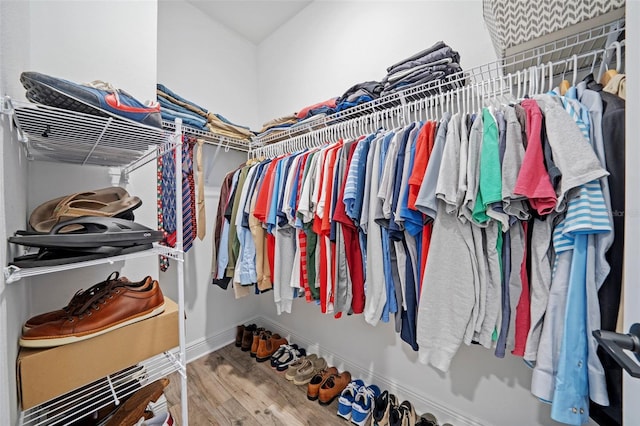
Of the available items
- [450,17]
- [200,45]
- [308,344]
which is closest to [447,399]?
[308,344]

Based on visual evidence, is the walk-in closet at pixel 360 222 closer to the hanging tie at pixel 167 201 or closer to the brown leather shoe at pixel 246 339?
the hanging tie at pixel 167 201

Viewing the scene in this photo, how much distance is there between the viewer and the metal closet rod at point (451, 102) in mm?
832

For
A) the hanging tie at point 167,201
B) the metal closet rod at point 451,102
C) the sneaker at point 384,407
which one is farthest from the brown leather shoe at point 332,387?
the metal closet rod at point 451,102

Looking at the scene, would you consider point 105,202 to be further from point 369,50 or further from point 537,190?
point 369,50

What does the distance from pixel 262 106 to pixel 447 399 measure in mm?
2391

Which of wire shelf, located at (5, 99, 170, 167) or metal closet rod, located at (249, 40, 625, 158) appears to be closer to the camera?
wire shelf, located at (5, 99, 170, 167)

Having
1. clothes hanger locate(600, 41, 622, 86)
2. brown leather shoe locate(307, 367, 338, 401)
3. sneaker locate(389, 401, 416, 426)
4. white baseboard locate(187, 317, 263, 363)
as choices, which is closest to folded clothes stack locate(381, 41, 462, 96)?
clothes hanger locate(600, 41, 622, 86)

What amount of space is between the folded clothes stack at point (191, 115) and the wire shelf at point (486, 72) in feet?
0.95

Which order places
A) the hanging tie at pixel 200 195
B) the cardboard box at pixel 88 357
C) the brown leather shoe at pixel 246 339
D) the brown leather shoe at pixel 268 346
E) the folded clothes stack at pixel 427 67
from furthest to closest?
the brown leather shoe at pixel 246 339
the brown leather shoe at pixel 268 346
the hanging tie at pixel 200 195
the folded clothes stack at pixel 427 67
the cardboard box at pixel 88 357

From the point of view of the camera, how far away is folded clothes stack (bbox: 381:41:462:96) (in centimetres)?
105

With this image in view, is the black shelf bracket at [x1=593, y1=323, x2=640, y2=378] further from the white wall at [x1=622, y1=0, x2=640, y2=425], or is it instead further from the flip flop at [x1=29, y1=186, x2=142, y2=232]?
the flip flop at [x1=29, y1=186, x2=142, y2=232]

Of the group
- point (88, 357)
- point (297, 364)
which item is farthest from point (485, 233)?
point (297, 364)

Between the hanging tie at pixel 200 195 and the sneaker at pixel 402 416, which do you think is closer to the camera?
the sneaker at pixel 402 416

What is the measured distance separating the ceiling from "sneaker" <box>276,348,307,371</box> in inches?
98.5
